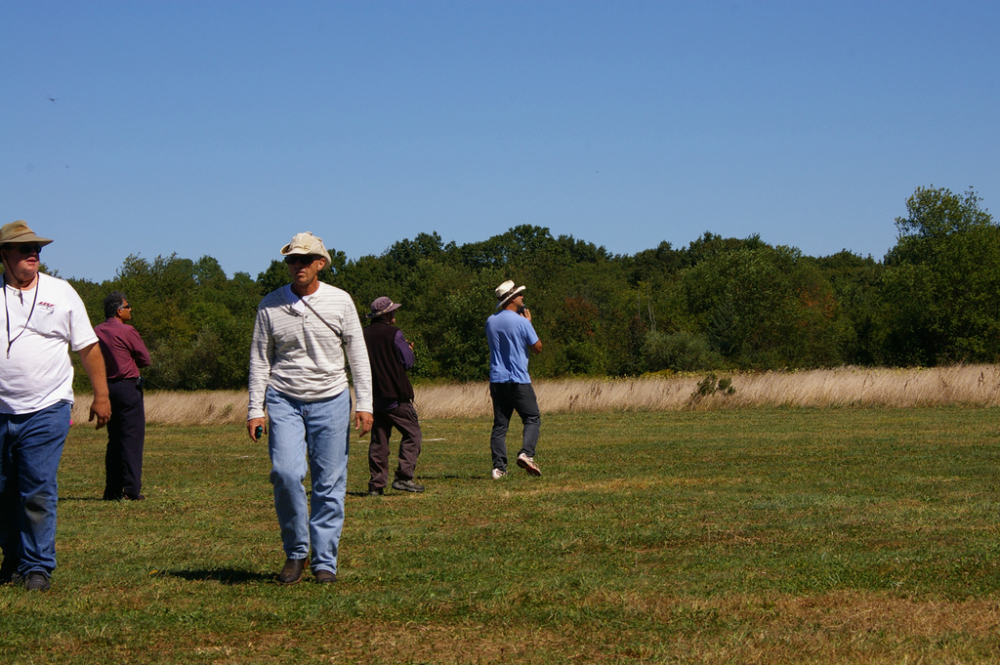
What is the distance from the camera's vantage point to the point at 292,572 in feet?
18.7

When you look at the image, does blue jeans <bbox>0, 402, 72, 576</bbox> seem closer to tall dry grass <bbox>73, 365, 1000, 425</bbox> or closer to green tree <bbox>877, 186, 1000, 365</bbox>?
tall dry grass <bbox>73, 365, 1000, 425</bbox>

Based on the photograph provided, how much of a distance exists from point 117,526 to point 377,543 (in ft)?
8.08

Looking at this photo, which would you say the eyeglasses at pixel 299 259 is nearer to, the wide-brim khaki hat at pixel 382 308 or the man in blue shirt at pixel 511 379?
the wide-brim khaki hat at pixel 382 308

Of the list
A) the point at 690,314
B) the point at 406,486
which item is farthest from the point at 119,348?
the point at 690,314

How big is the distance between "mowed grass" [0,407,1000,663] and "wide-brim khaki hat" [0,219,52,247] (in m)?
1.85

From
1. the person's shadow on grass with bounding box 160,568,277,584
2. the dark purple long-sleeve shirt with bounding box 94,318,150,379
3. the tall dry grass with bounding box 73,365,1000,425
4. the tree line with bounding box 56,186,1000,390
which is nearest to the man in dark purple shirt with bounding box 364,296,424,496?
the dark purple long-sleeve shirt with bounding box 94,318,150,379

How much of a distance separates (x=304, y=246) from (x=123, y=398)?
5002mm

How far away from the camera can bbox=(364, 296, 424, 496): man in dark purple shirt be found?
10148 millimetres

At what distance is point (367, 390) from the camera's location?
20.1ft

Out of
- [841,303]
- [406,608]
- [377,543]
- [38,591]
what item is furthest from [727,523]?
[841,303]

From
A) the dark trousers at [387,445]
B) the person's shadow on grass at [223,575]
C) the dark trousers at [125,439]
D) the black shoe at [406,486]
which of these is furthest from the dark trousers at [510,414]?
the person's shadow on grass at [223,575]

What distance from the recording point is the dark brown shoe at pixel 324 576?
18.6 ft

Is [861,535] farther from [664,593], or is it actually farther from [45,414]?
[45,414]

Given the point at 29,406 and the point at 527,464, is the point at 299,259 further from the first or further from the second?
the point at 527,464
